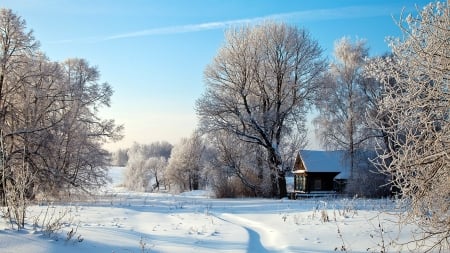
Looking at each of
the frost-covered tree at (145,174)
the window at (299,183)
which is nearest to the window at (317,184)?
the window at (299,183)

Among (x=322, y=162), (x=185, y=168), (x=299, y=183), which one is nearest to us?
(x=322, y=162)

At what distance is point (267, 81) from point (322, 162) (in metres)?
12.1

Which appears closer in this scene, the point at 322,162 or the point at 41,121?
the point at 41,121

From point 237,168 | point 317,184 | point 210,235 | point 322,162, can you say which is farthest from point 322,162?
point 210,235

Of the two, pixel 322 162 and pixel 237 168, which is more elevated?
pixel 322 162

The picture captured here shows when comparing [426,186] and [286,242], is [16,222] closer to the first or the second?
[286,242]

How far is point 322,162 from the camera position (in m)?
35.8

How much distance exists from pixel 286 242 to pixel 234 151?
19497 mm

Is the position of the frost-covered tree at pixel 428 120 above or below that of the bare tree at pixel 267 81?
below

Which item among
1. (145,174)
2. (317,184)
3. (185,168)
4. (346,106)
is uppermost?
(346,106)

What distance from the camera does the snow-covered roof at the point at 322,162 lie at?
34938 millimetres

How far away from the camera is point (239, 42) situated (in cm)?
2688

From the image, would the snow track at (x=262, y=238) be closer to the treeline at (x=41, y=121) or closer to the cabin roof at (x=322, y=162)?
the treeline at (x=41, y=121)

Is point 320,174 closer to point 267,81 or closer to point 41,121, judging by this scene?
point 267,81
